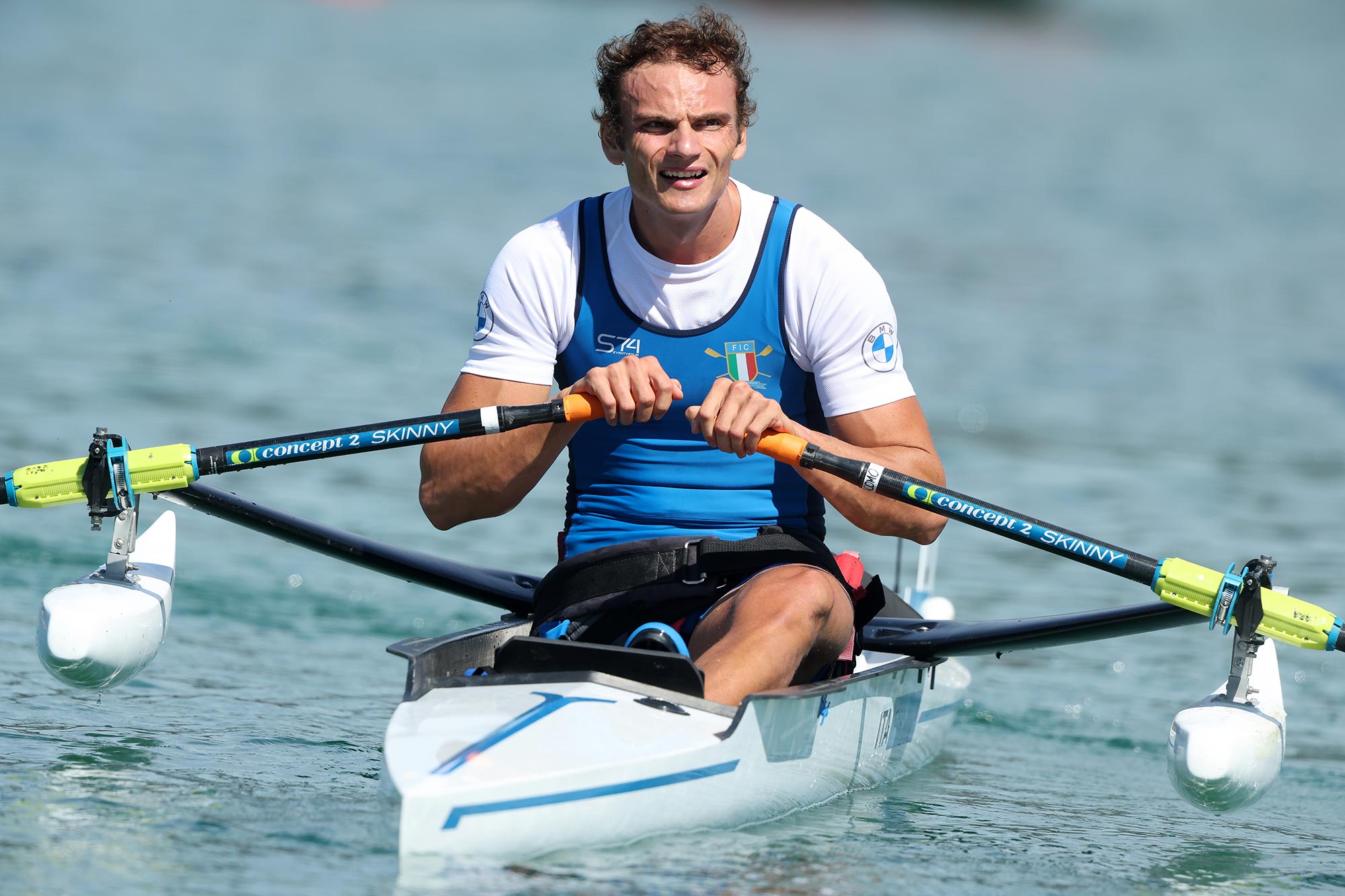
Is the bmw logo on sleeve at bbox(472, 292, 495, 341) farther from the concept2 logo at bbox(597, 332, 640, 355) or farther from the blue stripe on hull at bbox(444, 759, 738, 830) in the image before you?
the blue stripe on hull at bbox(444, 759, 738, 830)

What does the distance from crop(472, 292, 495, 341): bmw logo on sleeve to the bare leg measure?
929 mm

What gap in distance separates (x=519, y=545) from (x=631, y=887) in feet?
14.0

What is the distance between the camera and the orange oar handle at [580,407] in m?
3.77

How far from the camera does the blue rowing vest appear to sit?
13.2 feet

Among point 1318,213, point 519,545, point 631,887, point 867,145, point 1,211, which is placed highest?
point 867,145

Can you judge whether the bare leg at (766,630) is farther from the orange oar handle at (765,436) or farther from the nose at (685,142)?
the nose at (685,142)

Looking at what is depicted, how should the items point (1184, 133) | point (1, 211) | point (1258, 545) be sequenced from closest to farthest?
point (1258, 545) → point (1, 211) → point (1184, 133)

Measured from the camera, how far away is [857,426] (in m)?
4.04

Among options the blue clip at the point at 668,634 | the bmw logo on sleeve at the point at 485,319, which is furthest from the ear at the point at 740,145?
the blue clip at the point at 668,634

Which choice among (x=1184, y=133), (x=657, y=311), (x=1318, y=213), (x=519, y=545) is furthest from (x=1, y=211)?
(x=1184, y=133)

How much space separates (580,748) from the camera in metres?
3.34

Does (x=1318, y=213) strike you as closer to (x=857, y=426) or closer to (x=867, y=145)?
(x=867, y=145)

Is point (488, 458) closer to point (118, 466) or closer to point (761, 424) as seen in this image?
point (761, 424)

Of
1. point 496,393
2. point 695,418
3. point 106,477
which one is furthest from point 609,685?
point 106,477
